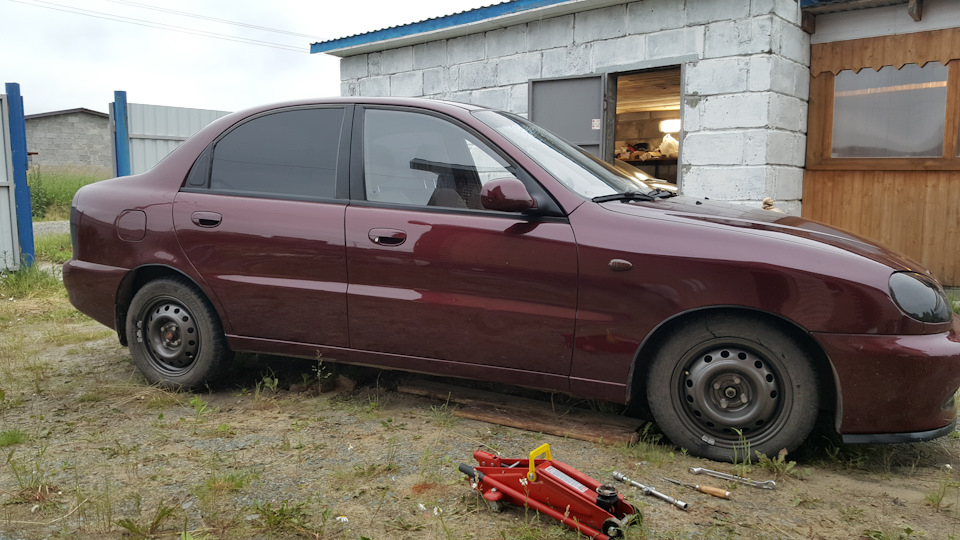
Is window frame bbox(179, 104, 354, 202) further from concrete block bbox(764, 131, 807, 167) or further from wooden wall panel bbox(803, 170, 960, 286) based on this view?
wooden wall panel bbox(803, 170, 960, 286)

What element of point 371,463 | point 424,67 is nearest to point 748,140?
point 424,67

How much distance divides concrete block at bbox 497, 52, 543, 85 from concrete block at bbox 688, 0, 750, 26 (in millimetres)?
2017

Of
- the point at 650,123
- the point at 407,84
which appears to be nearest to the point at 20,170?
the point at 407,84

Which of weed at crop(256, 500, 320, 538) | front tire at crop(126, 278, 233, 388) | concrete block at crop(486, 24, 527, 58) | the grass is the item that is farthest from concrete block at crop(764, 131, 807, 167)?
the grass

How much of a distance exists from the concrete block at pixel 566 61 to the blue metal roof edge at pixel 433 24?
605mm

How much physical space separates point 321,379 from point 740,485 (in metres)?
2.55

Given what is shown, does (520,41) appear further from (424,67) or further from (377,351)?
(377,351)

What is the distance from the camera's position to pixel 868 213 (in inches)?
328

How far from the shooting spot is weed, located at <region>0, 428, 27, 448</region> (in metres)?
3.62

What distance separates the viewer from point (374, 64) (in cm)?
1116

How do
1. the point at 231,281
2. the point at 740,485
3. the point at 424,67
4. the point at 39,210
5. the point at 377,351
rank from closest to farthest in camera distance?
the point at 740,485
the point at 377,351
the point at 231,281
the point at 424,67
the point at 39,210

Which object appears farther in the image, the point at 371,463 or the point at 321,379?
the point at 321,379

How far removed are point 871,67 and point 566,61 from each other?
339cm

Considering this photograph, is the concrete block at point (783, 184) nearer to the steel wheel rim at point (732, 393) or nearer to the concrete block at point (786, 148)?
the concrete block at point (786, 148)
